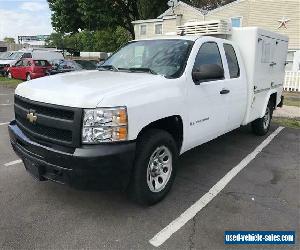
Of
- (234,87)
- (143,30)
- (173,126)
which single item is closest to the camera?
(173,126)

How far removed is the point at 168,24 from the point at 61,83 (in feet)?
76.0

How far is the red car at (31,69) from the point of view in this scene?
61.9 feet

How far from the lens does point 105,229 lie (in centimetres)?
358

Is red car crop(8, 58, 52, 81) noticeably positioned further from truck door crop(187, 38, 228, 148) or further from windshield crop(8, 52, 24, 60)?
truck door crop(187, 38, 228, 148)

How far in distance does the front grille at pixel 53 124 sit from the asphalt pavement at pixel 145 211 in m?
0.86

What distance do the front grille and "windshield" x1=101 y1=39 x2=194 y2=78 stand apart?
142 centimetres

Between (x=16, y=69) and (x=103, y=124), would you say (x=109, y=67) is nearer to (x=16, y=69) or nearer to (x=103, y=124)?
(x=103, y=124)

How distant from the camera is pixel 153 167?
13.3 feet

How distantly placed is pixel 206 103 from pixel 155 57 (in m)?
0.93

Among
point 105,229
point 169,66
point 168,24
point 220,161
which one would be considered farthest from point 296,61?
A: point 105,229

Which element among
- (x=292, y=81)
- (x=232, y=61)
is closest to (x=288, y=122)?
(x=232, y=61)

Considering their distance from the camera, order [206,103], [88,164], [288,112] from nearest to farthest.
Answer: [88,164], [206,103], [288,112]

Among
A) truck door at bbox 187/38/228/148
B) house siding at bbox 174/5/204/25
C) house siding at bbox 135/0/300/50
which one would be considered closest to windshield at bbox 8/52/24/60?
house siding at bbox 135/0/300/50

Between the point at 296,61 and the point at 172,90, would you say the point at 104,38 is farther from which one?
the point at 172,90
